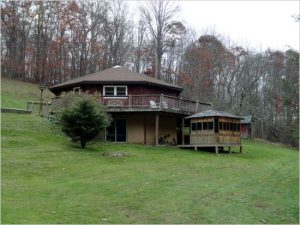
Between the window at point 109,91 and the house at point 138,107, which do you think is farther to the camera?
the window at point 109,91

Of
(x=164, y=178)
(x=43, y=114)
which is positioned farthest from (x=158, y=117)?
(x=164, y=178)

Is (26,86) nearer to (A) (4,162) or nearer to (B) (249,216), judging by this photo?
(A) (4,162)

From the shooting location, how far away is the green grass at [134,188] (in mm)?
10609

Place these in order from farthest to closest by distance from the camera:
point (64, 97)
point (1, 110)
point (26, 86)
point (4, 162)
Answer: point (26, 86) < point (1, 110) < point (64, 97) < point (4, 162)

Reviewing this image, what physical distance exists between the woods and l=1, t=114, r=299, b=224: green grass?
3026cm

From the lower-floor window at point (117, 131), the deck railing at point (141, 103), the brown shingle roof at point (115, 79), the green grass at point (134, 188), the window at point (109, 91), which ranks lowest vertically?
the green grass at point (134, 188)

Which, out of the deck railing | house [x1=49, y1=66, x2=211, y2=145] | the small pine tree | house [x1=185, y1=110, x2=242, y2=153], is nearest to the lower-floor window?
house [x1=49, y1=66, x2=211, y2=145]

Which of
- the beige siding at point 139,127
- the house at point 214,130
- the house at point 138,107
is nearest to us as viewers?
the house at point 214,130

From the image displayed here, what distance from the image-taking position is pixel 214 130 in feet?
92.6

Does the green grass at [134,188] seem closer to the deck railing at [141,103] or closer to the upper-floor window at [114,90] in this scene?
the deck railing at [141,103]

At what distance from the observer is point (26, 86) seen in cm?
5162

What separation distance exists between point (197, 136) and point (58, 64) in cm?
2970

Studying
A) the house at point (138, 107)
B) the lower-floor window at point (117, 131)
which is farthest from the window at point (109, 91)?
the lower-floor window at point (117, 131)

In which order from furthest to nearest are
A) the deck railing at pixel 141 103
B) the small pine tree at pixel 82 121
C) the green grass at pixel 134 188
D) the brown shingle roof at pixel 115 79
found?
the brown shingle roof at pixel 115 79 < the deck railing at pixel 141 103 < the small pine tree at pixel 82 121 < the green grass at pixel 134 188
